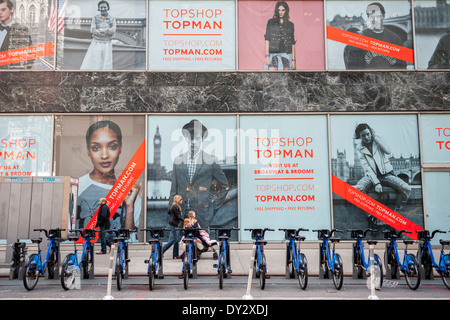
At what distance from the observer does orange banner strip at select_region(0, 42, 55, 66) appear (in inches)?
618

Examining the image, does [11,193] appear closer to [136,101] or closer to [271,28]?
[136,101]

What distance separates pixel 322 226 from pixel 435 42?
8.15 meters

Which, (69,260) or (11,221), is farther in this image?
(11,221)

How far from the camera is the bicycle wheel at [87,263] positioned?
1012cm

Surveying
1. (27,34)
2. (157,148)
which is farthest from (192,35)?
(27,34)

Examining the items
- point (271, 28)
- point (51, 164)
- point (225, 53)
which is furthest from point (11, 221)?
point (271, 28)

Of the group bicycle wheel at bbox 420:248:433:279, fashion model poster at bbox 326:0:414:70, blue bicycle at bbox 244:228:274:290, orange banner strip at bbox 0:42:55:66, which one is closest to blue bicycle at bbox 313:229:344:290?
blue bicycle at bbox 244:228:274:290

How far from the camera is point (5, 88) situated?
15.5 metres

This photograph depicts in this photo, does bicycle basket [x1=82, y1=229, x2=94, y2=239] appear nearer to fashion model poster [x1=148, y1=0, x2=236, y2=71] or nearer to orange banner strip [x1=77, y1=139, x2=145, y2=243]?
orange banner strip [x1=77, y1=139, x2=145, y2=243]

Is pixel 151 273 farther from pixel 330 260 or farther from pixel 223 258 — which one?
pixel 330 260

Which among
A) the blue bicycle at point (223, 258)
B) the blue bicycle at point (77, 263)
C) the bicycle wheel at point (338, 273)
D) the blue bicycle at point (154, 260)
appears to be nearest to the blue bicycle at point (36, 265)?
the blue bicycle at point (77, 263)

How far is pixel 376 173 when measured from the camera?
15.4m

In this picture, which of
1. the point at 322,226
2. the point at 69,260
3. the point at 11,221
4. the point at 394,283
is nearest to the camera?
the point at 69,260

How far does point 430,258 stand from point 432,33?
9.81 meters
